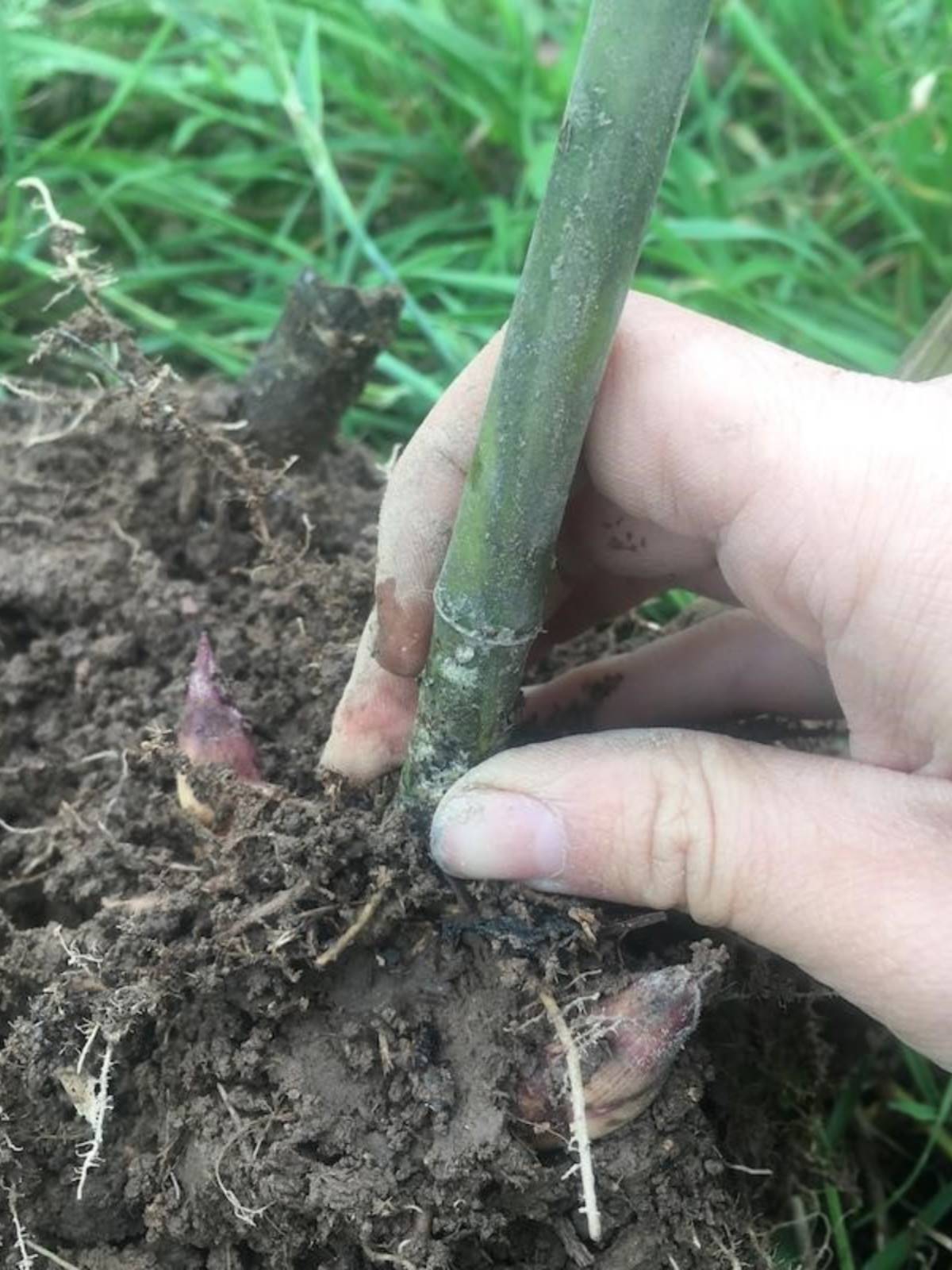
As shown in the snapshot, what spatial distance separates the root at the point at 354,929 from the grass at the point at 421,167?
993 millimetres

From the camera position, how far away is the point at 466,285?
205 cm

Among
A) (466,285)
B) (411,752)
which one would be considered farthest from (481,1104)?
(466,285)

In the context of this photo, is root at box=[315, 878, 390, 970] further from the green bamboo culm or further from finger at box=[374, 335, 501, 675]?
finger at box=[374, 335, 501, 675]

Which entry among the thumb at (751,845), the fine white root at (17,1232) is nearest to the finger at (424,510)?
the thumb at (751,845)

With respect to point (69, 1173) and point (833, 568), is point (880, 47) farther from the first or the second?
point (69, 1173)

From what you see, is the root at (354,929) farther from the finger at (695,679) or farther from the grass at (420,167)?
the grass at (420,167)

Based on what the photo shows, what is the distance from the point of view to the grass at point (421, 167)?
2.04 meters

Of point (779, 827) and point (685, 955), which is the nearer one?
point (779, 827)

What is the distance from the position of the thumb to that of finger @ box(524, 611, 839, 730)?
250mm

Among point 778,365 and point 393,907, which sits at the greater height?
point 778,365

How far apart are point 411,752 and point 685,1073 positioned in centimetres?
36

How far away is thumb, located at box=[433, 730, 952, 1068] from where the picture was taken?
97 centimetres

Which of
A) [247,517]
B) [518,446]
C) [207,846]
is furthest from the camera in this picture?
[247,517]

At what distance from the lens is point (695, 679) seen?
1350 millimetres
